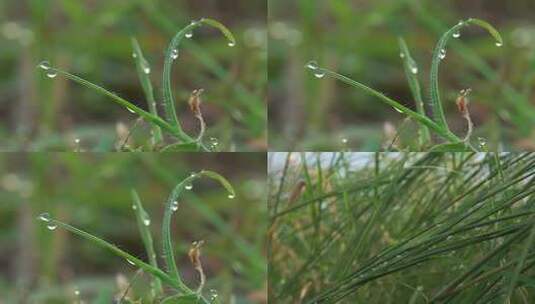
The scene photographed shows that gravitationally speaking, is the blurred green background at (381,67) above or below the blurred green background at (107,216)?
above

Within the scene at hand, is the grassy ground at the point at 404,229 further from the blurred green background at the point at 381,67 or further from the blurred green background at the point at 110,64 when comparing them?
the blurred green background at the point at 110,64

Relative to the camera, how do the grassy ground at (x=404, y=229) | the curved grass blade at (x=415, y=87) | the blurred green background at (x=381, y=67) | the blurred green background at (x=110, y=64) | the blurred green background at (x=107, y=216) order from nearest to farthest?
the grassy ground at (x=404, y=229)
the curved grass blade at (x=415, y=87)
the blurred green background at (x=381, y=67)
the blurred green background at (x=110, y=64)
the blurred green background at (x=107, y=216)

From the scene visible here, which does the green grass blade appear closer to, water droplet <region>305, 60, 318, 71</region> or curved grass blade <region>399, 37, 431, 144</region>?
water droplet <region>305, 60, 318, 71</region>

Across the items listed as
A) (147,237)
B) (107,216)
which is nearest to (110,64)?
(107,216)

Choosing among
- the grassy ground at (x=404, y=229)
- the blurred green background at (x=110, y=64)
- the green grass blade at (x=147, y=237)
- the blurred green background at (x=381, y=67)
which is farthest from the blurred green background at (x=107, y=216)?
the green grass blade at (x=147, y=237)

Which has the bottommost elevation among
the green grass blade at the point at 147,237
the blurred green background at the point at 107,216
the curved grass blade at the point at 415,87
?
the blurred green background at the point at 107,216

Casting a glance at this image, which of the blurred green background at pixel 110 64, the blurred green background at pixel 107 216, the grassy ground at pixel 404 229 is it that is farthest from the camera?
the blurred green background at pixel 107 216

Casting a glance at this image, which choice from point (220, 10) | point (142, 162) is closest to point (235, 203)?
point (142, 162)

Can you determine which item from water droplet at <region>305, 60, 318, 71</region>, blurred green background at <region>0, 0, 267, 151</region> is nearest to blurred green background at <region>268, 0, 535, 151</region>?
blurred green background at <region>0, 0, 267, 151</region>
